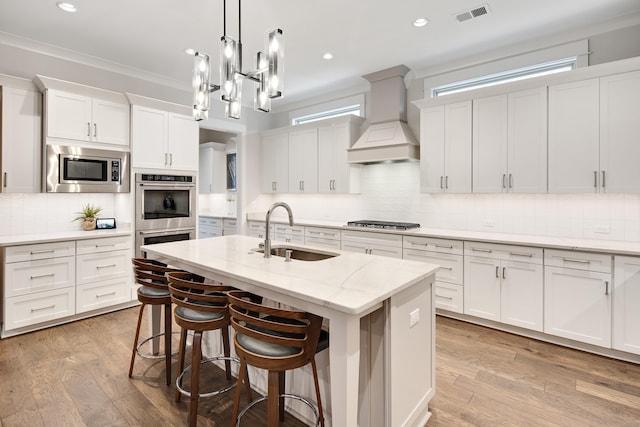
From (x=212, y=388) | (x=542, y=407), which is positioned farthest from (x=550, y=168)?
(x=212, y=388)

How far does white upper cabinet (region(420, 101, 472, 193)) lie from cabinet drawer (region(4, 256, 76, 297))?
4.09 meters

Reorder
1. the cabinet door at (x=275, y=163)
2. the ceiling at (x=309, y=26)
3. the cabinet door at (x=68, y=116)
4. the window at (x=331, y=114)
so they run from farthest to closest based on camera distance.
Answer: the cabinet door at (x=275, y=163) < the window at (x=331, y=114) < the cabinet door at (x=68, y=116) < the ceiling at (x=309, y=26)

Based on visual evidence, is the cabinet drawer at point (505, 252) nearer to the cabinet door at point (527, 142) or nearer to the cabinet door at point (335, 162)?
the cabinet door at point (527, 142)

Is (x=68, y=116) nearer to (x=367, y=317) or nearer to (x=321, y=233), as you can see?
(x=321, y=233)

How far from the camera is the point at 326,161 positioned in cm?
518

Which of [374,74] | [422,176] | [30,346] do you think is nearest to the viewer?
[30,346]

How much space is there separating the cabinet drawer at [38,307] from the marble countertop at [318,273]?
1.61m

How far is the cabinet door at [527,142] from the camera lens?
338 centimetres

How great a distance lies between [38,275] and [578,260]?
5.09m

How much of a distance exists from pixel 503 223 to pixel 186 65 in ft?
14.1

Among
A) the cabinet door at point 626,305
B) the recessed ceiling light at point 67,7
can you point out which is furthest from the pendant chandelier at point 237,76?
the cabinet door at point 626,305

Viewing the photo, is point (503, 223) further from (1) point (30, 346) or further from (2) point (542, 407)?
(1) point (30, 346)

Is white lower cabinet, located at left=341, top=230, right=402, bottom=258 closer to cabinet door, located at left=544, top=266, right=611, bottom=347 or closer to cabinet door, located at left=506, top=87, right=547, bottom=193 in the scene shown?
cabinet door, located at left=506, top=87, right=547, bottom=193

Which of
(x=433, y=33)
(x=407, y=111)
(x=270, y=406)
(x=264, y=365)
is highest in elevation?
(x=433, y=33)
